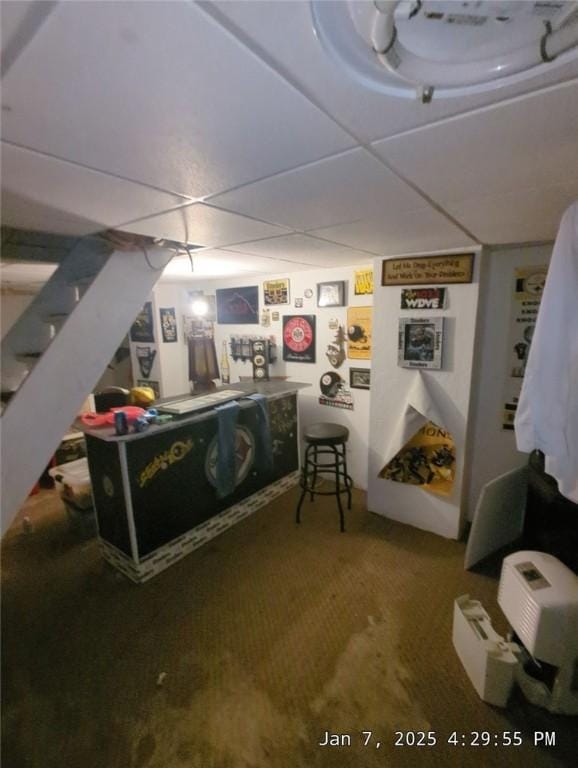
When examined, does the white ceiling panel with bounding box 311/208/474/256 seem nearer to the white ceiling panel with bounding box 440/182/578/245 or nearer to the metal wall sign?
the white ceiling panel with bounding box 440/182/578/245

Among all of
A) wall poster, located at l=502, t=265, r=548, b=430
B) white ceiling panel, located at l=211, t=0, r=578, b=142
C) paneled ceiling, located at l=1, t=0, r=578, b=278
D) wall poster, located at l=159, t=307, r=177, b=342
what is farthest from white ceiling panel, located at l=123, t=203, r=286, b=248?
wall poster, located at l=159, t=307, r=177, b=342

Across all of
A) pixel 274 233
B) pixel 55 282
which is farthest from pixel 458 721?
pixel 55 282

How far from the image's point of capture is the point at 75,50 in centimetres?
50

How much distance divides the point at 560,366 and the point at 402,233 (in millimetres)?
1058

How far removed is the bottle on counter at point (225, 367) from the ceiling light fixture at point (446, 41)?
335cm

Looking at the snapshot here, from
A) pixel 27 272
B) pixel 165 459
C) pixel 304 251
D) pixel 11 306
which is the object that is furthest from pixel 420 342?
pixel 11 306

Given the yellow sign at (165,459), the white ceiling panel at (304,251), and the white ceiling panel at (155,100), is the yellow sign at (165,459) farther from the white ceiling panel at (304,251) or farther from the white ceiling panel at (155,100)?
the white ceiling panel at (155,100)

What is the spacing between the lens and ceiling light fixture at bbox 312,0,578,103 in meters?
0.45

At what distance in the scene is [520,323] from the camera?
218cm

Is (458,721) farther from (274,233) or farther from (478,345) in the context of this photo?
(274,233)

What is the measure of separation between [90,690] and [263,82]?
7.37 ft

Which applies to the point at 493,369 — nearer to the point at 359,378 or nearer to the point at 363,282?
the point at 359,378

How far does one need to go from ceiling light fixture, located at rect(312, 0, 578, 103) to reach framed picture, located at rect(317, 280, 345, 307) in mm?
2314

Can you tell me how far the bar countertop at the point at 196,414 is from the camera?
1.92 m
